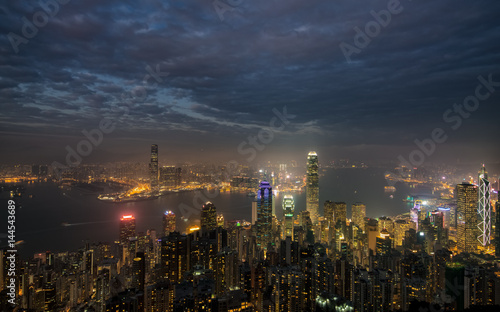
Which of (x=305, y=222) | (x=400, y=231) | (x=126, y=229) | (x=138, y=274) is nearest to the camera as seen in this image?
(x=138, y=274)

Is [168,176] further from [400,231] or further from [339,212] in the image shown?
[400,231]

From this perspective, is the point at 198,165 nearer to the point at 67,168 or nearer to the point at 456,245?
the point at 67,168

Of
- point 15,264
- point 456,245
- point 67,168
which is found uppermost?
point 67,168

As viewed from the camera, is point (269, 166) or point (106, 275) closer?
point (106, 275)

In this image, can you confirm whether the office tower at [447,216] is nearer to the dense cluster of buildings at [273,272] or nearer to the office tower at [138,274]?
the dense cluster of buildings at [273,272]

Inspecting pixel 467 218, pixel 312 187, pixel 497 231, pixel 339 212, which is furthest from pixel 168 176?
pixel 497 231

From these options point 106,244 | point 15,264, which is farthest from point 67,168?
point 15,264

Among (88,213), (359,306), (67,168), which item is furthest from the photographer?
(67,168)

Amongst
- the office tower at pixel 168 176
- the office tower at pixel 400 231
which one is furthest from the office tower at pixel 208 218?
the office tower at pixel 168 176
